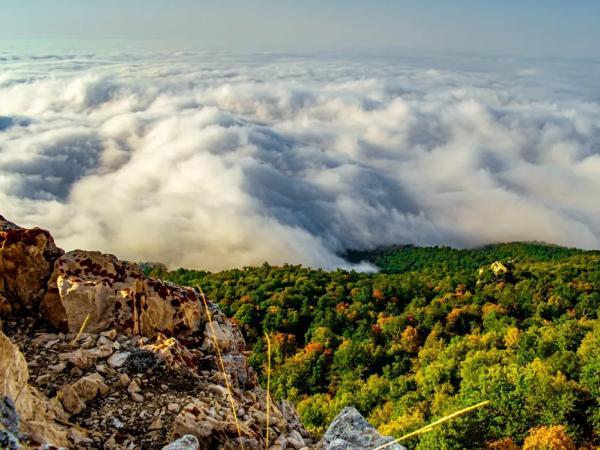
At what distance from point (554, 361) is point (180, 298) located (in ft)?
113

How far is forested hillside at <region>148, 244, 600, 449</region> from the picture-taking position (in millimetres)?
28875

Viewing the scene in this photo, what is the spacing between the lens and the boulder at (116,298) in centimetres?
863

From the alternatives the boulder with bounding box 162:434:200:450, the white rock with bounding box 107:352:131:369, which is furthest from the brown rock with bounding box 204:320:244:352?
the boulder with bounding box 162:434:200:450

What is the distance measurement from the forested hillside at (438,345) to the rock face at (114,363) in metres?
21.0

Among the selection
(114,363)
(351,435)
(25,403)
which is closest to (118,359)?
(114,363)

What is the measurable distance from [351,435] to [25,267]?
687cm

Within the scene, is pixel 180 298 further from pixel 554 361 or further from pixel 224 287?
pixel 224 287

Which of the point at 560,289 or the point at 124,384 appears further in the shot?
the point at 560,289

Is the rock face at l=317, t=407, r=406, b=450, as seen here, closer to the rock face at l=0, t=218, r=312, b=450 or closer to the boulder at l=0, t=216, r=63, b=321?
the rock face at l=0, t=218, r=312, b=450

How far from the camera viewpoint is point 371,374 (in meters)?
53.9

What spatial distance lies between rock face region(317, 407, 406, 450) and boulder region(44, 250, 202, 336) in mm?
3849

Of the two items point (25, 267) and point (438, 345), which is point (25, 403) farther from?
point (438, 345)

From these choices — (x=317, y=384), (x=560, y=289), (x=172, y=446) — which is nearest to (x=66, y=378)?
(x=172, y=446)

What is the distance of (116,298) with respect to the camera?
8992mm
